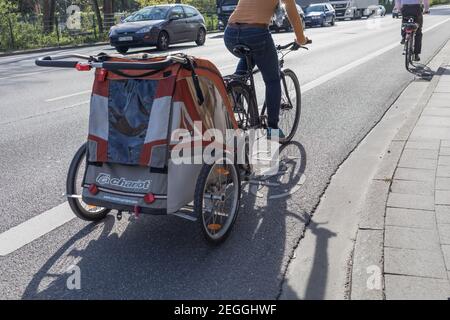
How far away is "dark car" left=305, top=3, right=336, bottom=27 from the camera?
116ft

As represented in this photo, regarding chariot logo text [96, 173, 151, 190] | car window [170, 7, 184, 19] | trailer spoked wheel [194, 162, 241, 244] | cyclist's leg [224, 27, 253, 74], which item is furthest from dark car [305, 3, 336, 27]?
chariot logo text [96, 173, 151, 190]

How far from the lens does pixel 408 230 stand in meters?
3.71

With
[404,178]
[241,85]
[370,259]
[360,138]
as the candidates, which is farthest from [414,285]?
[360,138]

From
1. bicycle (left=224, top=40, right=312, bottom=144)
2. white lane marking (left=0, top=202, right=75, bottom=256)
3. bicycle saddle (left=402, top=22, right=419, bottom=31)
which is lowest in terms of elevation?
white lane marking (left=0, top=202, right=75, bottom=256)

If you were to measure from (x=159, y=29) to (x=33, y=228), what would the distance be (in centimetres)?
1568

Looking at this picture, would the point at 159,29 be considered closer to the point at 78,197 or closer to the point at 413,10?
the point at 413,10

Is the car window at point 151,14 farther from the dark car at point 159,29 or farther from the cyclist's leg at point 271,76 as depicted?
the cyclist's leg at point 271,76

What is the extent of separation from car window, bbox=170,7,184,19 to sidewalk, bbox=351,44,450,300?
1556 centimetres

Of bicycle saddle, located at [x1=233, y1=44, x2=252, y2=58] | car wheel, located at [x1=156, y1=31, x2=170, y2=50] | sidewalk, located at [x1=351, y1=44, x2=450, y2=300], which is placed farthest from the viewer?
car wheel, located at [x1=156, y1=31, x2=170, y2=50]

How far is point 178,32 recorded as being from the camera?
65.9ft

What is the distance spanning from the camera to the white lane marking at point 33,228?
3747mm

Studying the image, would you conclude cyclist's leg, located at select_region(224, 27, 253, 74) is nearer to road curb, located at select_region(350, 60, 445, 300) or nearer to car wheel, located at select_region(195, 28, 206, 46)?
road curb, located at select_region(350, 60, 445, 300)

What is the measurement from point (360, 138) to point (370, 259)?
10.8 ft

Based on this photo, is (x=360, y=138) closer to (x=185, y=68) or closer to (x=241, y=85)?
(x=241, y=85)
